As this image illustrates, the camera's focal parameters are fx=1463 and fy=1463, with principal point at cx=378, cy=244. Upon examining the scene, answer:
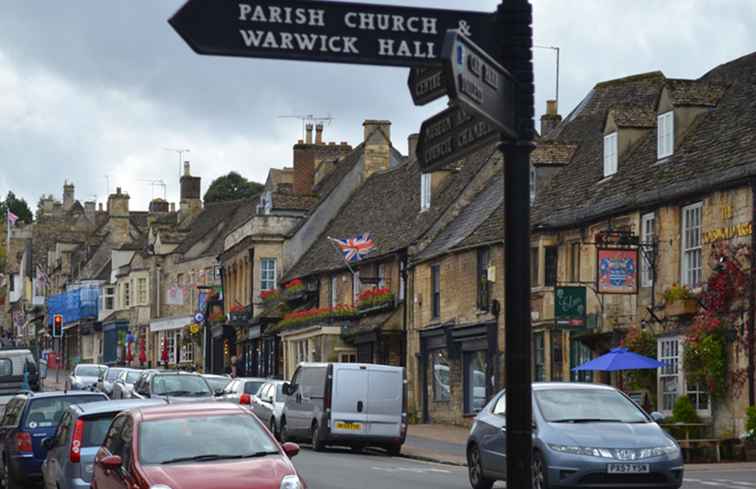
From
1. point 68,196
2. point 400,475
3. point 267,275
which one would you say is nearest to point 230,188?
point 68,196

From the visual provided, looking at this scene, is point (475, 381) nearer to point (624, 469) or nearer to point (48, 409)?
point (48, 409)

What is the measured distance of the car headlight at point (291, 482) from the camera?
12.7 metres

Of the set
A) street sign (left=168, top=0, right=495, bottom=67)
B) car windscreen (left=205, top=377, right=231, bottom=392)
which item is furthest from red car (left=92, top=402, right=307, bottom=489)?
car windscreen (left=205, top=377, right=231, bottom=392)

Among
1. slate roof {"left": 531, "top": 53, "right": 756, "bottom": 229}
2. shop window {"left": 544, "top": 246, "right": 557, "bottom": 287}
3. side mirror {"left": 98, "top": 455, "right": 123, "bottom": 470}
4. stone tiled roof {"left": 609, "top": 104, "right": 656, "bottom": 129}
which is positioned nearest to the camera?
side mirror {"left": 98, "top": 455, "right": 123, "bottom": 470}

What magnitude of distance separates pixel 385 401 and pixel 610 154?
9460 mm

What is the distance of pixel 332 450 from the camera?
112 ft

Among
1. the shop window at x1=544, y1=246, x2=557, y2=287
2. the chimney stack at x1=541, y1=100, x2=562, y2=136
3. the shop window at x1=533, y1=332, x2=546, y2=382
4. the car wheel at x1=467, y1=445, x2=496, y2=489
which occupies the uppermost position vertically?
the chimney stack at x1=541, y1=100, x2=562, y2=136

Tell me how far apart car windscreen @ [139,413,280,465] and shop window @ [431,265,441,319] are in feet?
105

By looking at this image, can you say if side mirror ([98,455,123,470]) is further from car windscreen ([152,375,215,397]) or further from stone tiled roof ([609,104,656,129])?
stone tiled roof ([609,104,656,129])

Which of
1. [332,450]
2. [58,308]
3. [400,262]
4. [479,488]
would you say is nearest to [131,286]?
[58,308]

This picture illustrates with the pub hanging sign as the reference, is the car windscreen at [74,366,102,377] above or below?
below

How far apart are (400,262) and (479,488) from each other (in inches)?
1123

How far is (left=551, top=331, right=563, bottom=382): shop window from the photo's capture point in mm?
37688

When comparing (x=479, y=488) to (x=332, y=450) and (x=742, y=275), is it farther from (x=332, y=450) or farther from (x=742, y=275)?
(x=332, y=450)
